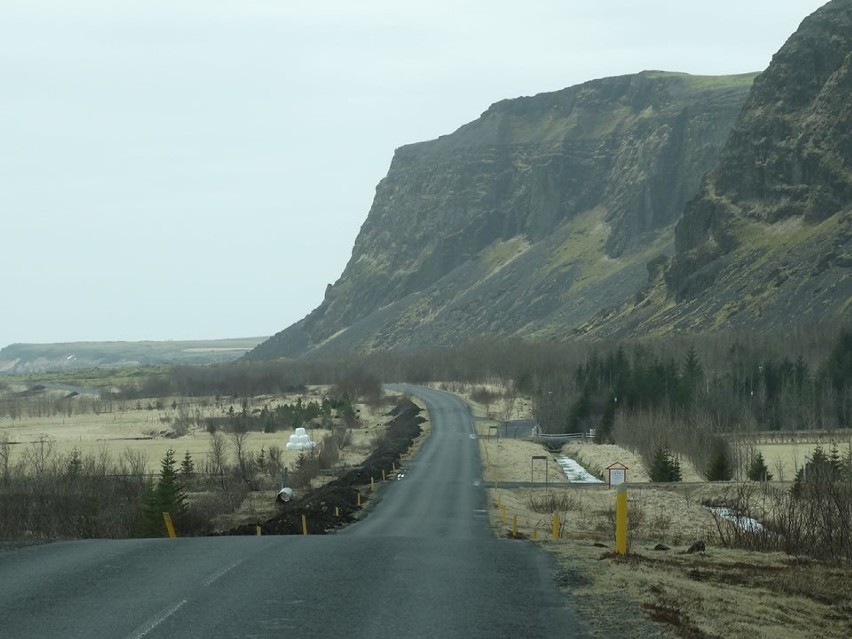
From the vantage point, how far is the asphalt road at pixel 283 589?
→ 12.6 metres

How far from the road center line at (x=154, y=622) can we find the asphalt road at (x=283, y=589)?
0.05 feet

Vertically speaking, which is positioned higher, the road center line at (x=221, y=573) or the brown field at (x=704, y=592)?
the road center line at (x=221, y=573)

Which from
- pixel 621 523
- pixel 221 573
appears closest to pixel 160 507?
pixel 621 523

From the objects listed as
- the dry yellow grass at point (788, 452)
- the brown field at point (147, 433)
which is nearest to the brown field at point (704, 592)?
the dry yellow grass at point (788, 452)

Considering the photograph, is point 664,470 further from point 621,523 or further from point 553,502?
point 621,523

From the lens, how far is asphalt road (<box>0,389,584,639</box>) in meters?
12.6

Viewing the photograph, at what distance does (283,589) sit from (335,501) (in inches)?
1249

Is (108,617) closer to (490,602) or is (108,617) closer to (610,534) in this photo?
(490,602)

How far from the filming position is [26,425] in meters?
161

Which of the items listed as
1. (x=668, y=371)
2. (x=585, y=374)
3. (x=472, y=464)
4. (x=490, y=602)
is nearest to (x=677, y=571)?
(x=490, y=602)

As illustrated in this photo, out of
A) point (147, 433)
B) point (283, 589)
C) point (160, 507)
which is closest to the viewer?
point (283, 589)

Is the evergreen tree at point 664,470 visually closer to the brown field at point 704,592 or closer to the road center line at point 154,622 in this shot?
the brown field at point 704,592

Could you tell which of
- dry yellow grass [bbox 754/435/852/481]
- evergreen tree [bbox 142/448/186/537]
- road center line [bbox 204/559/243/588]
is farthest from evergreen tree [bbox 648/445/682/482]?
road center line [bbox 204/559/243/588]

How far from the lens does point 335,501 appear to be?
1818 inches
